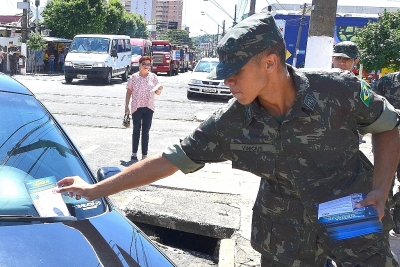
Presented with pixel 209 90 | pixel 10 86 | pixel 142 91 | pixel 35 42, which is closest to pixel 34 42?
pixel 35 42

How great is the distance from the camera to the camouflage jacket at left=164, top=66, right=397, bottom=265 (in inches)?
80.9

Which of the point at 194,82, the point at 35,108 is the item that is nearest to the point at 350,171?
the point at 35,108

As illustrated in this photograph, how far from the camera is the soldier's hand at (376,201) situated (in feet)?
6.37

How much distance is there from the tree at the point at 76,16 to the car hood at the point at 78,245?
3531cm

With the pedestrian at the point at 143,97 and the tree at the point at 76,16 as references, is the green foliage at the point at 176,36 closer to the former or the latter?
the tree at the point at 76,16

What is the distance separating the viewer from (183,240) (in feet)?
15.4

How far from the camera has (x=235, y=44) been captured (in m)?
1.88

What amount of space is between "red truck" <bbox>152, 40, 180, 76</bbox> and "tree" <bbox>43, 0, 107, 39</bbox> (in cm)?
469

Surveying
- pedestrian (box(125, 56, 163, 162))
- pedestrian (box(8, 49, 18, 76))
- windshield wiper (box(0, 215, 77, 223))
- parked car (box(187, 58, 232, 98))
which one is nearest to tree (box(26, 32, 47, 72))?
pedestrian (box(8, 49, 18, 76))

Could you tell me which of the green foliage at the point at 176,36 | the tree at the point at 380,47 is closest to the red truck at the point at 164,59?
the tree at the point at 380,47

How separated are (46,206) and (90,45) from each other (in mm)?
20184

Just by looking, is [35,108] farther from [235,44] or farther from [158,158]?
[235,44]

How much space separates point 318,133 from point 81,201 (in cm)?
118

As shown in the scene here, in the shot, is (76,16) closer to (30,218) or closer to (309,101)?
(30,218)
